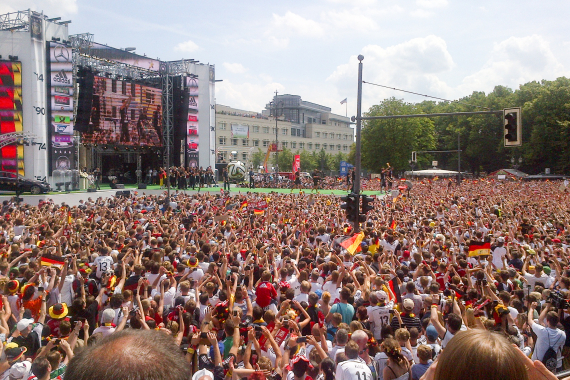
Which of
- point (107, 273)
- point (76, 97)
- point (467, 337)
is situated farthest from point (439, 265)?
point (76, 97)

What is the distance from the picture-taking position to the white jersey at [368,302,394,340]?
Answer: 6734 mm

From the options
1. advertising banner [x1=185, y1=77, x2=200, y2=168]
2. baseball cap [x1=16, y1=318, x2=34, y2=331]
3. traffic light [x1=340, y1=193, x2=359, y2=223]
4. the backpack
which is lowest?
the backpack

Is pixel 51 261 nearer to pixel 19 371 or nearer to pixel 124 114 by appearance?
pixel 19 371

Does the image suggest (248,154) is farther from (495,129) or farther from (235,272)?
(235,272)

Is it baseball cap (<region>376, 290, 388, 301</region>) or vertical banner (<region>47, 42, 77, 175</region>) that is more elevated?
vertical banner (<region>47, 42, 77, 175</region>)

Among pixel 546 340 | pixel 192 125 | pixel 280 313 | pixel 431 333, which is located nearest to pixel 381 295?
pixel 431 333

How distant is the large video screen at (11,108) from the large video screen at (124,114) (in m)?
5.21

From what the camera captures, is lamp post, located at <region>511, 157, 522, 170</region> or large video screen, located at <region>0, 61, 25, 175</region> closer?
large video screen, located at <region>0, 61, 25, 175</region>

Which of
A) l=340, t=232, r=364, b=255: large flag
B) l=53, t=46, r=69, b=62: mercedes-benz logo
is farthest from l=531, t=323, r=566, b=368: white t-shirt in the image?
l=53, t=46, r=69, b=62: mercedes-benz logo

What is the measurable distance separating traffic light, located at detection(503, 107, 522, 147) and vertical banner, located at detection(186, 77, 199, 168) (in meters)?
36.0

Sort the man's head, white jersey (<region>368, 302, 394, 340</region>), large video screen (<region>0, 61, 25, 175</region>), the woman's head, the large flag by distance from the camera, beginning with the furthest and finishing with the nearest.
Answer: large video screen (<region>0, 61, 25, 175</region>)
the large flag
white jersey (<region>368, 302, 394, 340</region>)
the woman's head
the man's head

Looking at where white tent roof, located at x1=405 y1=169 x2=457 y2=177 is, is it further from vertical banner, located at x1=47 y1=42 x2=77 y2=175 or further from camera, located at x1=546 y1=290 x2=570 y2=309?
camera, located at x1=546 y1=290 x2=570 y2=309

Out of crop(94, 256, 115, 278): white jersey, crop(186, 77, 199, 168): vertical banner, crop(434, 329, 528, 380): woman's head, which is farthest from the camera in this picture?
crop(186, 77, 199, 168): vertical banner

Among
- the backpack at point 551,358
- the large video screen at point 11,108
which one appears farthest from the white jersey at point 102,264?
the large video screen at point 11,108
